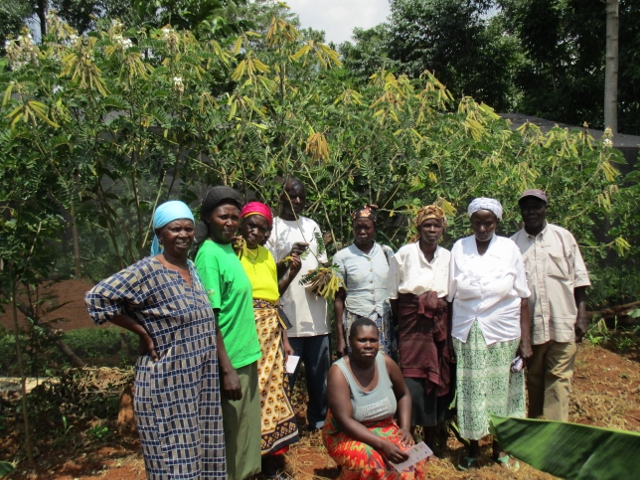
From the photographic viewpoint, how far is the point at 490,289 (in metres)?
3.58

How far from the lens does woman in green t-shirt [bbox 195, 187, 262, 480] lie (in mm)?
2949

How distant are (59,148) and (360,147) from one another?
70.3 inches

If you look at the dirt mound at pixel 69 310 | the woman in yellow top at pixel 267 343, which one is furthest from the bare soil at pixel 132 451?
the dirt mound at pixel 69 310

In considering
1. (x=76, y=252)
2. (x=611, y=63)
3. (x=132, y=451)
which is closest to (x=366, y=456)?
(x=132, y=451)

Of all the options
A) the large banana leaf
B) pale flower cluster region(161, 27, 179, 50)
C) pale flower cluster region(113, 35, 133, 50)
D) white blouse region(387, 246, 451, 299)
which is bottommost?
the large banana leaf

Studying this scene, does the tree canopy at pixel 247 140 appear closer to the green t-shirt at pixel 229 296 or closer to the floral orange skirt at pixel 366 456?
the green t-shirt at pixel 229 296

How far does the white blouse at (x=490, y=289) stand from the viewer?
3588mm

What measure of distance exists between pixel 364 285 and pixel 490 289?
763mm

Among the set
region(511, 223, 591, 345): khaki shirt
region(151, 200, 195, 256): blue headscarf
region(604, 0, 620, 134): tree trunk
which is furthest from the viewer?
region(604, 0, 620, 134): tree trunk

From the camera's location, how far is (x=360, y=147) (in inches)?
163

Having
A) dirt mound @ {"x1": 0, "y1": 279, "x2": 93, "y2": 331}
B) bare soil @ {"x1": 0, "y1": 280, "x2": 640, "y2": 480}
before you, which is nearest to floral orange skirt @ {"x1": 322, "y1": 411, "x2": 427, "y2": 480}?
bare soil @ {"x1": 0, "y1": 280, "x2": 640, "y2": 480}

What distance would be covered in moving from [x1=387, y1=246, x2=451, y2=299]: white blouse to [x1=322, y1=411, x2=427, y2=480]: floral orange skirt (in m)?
0.83

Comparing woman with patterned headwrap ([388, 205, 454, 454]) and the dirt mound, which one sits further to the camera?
the dirt mound

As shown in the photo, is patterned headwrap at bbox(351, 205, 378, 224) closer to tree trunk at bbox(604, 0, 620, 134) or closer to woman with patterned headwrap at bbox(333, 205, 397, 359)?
woman with patterned headwrap at bbox(333, 205, 397, 359)
